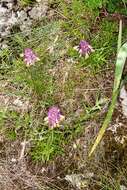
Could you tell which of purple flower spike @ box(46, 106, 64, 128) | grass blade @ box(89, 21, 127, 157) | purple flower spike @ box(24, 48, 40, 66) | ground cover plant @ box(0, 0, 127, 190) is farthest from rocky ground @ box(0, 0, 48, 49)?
grass blade @ box(89, 21, 127, 157)

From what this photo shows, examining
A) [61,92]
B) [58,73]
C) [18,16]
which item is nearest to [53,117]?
[61,92]

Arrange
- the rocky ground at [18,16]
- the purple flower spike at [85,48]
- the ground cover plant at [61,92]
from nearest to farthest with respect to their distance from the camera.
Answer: the ground cover plant at [61,92]
the purple flower spike at [85,48]
the rocky ground at [18,16]

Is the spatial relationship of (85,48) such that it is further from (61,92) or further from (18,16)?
(18,16)

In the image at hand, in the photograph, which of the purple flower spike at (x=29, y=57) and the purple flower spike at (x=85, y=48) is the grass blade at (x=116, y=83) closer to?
the purple flower spike at (x=85, y=48)

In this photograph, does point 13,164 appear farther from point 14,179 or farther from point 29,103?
point 29,103

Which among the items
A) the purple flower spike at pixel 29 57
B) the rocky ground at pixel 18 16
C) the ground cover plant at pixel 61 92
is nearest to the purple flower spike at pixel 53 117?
the ground cover plant at pixel 61 92

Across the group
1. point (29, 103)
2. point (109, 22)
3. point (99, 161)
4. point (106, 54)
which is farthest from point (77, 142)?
point (109, 22)

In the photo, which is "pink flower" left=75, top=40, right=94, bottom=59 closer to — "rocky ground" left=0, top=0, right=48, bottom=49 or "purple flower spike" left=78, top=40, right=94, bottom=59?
"purple flower spike" left=78, top=40, right=94, bottom=59
